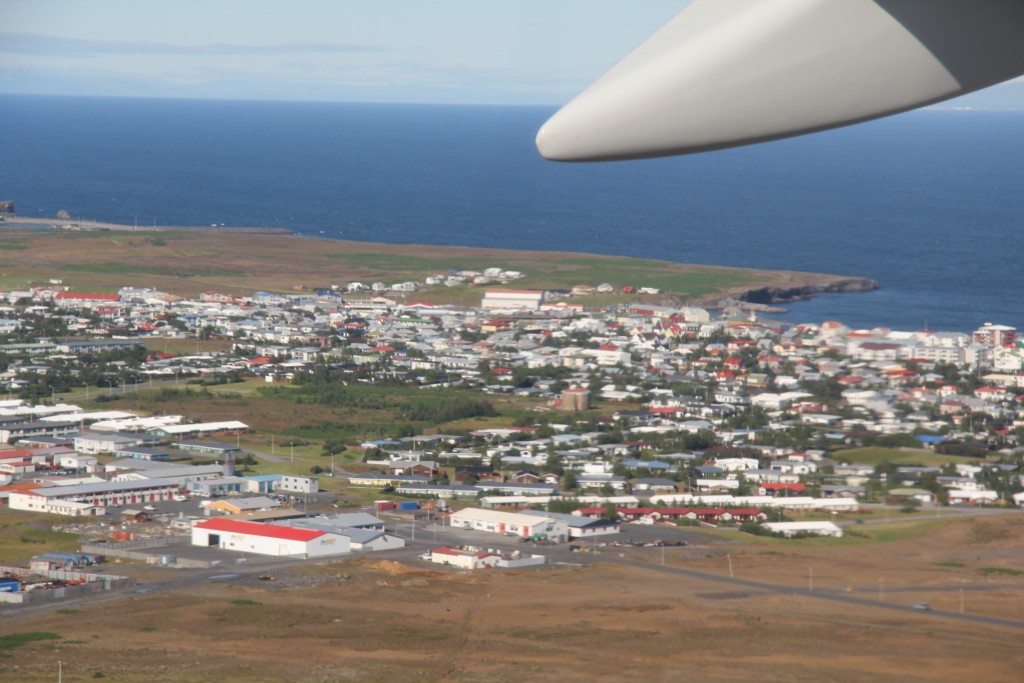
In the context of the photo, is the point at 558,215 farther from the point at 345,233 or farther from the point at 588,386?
the point at 588,386

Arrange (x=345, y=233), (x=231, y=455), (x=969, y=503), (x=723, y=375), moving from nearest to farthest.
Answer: (x=969, y=503), (x=231, y=455), (x=723, y=375), (x=345, y=233)

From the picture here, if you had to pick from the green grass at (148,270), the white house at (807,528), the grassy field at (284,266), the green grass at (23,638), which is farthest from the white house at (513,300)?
the green grass at (23,638)

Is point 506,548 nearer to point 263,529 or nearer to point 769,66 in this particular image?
point 263,529

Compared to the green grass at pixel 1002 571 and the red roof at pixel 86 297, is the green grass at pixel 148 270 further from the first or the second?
the green grass at pixel 1002 571

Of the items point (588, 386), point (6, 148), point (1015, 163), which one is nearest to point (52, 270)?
point (588, 386)

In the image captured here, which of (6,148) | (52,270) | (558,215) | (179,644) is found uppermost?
(6,148)

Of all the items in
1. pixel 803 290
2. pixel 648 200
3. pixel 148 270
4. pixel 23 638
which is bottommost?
pixel 23 638

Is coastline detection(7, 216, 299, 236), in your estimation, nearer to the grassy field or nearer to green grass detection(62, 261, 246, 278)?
the grassy field

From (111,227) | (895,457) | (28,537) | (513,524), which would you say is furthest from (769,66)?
(111,227)
